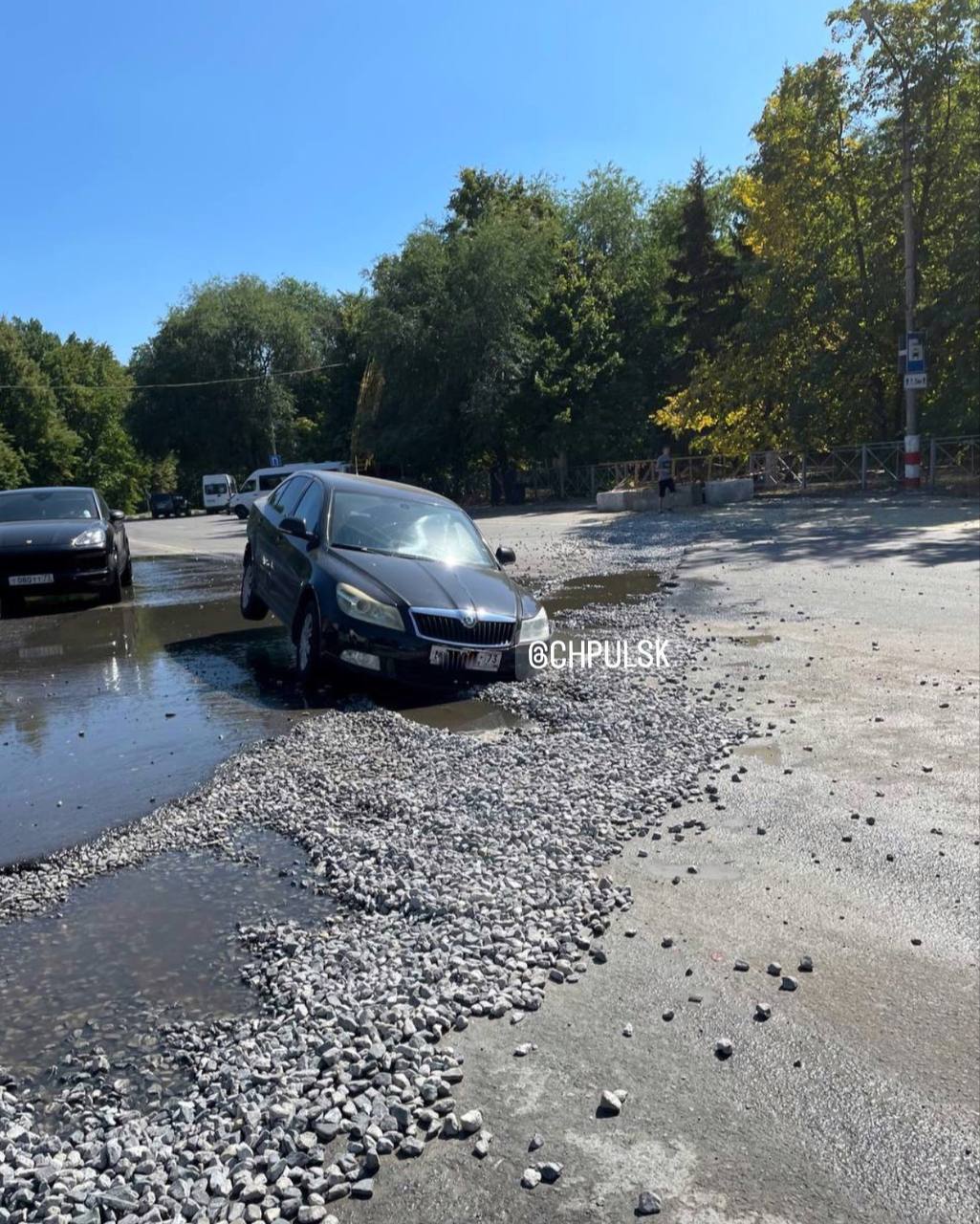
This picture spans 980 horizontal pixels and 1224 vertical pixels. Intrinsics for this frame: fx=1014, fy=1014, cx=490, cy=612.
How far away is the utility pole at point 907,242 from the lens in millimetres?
28953

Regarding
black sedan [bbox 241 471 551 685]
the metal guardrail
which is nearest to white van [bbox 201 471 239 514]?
the metal guardrail

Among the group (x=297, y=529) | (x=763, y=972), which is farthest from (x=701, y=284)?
(x=763, y=972)

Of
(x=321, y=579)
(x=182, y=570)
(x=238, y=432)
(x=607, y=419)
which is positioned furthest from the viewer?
(x=238, y=432)

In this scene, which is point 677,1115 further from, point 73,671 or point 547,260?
point 547,260

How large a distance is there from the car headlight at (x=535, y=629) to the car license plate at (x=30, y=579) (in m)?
7.09

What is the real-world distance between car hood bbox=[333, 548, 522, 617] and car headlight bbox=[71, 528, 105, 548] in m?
5.49

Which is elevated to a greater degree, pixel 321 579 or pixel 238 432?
pixel 238 432

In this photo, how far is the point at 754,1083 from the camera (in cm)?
312

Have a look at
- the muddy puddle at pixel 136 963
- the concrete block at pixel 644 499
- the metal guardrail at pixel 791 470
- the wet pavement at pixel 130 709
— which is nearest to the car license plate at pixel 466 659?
the wet pavement at pixel 130 709

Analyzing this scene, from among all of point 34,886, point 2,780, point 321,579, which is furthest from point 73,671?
point 34,886

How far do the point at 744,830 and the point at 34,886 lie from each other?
3387 mm

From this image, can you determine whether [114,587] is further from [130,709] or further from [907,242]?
[907,242]

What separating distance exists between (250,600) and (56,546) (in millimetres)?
3032

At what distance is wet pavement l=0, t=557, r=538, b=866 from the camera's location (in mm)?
5574
